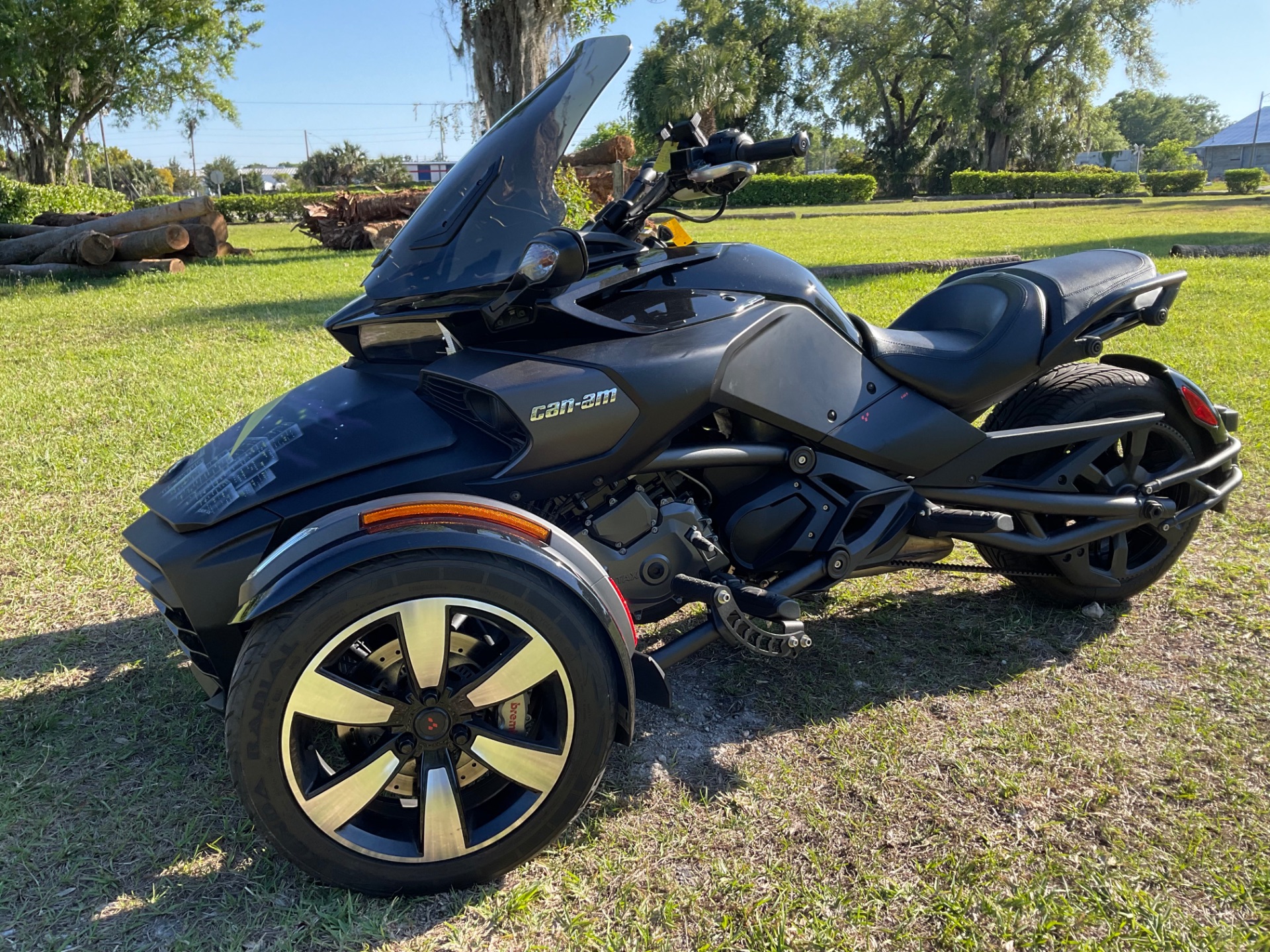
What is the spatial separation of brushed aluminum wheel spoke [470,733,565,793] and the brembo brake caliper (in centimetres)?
57

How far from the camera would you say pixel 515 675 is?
200 centimetres

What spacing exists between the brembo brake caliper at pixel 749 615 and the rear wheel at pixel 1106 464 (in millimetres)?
1145

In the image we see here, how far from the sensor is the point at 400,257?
232 centimetres

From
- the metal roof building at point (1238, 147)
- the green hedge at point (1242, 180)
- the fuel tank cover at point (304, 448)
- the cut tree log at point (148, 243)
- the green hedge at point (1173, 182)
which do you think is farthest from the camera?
the metal roof building at point (1238, 147)

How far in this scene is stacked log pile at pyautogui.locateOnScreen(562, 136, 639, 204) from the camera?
18406 mm

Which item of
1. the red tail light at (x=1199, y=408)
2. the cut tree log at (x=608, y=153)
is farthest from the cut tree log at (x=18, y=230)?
the red tail light at (x=1199, y=408)

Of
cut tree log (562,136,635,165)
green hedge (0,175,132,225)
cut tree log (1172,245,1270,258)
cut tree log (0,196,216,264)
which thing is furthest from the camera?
cut tree log (562,136,635,165)

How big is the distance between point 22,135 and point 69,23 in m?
5.59

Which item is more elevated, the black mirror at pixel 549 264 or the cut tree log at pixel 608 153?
the cut tree log at pixel 608 153

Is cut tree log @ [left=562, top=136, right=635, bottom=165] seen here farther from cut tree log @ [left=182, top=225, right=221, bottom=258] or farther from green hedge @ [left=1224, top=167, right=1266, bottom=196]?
green hedge @ [left=1224, top=167, right=1266, bottom=196]

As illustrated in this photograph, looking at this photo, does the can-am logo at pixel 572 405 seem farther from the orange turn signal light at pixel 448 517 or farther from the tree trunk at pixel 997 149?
the tree trunk at pixel 997 149

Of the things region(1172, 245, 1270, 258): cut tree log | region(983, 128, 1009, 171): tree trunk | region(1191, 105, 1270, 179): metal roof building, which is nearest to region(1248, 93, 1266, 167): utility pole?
region(1191, 105, 1270, 179): metal roof building

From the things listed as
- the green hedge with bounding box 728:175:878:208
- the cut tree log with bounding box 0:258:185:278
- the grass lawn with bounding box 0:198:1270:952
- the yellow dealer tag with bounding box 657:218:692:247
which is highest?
the green hedge with bounding box 728:175:878:208

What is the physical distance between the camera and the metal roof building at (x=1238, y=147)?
7212 centimetres
